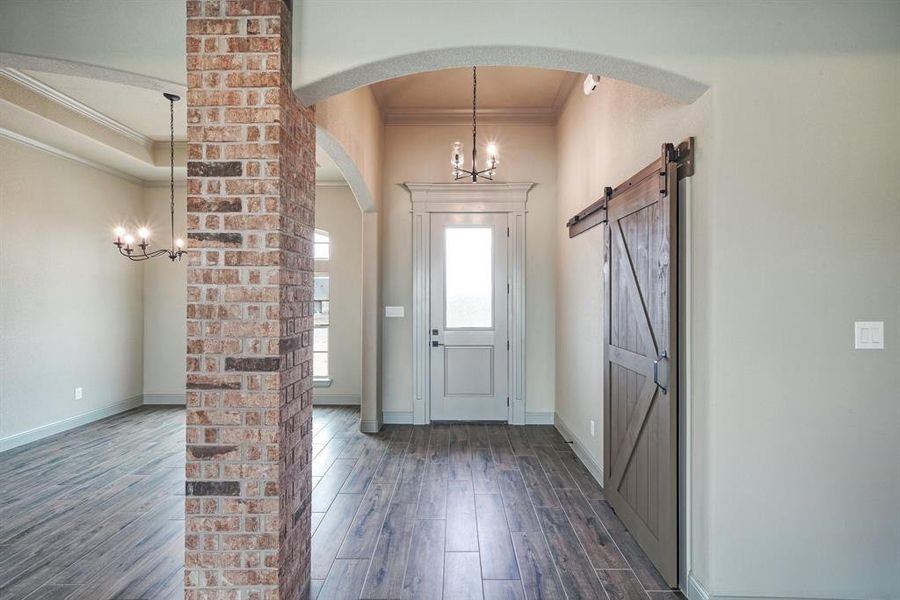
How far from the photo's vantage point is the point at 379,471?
378 cm

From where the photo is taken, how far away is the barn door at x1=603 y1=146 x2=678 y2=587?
2.24 m

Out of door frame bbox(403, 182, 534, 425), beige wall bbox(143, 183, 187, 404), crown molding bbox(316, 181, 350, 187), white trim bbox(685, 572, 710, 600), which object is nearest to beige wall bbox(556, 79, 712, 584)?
white trim bbox(685, 572, 710, 600)

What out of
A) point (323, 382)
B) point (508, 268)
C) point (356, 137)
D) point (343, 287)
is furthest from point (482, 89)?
point (323, 382)

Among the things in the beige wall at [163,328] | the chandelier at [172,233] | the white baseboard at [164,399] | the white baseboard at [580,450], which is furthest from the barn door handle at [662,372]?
the white baseboard at [164,399]

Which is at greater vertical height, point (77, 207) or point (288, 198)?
point (77, 207)

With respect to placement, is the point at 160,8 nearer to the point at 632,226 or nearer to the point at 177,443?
the point at 632,226

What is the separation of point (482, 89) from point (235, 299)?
3.55 metres

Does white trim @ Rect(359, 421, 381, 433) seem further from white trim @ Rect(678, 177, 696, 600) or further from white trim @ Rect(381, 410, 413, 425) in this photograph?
white trim @ Rect(678, 177, 696, 600)

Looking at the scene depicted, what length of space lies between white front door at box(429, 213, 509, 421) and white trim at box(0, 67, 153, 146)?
3.52 metres

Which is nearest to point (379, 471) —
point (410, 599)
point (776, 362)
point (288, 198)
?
point (410, 599)

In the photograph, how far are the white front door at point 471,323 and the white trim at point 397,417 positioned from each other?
0.27m

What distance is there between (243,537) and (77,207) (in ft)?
16.3

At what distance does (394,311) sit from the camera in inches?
204

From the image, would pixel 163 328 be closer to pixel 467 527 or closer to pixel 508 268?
pixel 508 268
